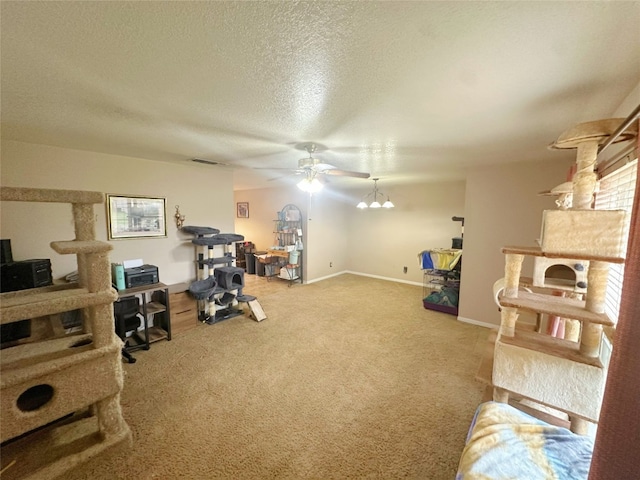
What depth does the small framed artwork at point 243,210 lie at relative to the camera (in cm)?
694

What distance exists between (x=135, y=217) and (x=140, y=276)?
0.79m

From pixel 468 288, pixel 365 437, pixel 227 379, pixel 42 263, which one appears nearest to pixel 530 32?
pixel 365 437

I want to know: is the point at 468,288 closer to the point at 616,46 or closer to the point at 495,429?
the point at 495,429

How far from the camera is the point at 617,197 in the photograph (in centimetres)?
162

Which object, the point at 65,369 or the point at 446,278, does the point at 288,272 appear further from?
the point at 65,369

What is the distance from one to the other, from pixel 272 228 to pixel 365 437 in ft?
16.8

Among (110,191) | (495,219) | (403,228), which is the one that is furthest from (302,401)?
(403,228)

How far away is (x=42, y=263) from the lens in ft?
7.57

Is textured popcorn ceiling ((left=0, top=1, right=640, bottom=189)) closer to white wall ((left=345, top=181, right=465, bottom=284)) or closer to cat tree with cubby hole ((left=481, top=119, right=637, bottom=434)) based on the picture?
cat tree with cubby hole ((left=481, top=119, right=637, bottom=434))

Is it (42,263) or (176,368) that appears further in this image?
(176,368)

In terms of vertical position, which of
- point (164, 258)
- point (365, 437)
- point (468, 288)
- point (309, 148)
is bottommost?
point (365, 437)

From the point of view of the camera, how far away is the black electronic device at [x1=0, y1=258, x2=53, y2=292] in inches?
83.6

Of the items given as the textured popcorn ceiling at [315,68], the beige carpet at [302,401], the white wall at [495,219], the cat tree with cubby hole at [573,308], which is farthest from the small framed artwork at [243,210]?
the cat tree with cubby hole at [573,308]

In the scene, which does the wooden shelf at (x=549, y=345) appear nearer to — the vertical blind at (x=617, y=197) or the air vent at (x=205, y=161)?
the vertical blind at (x=617, y=197)
